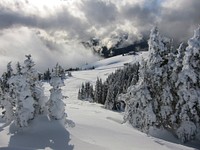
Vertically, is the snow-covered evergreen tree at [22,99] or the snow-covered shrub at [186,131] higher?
the snow-covered evergreen tree at [22,99]

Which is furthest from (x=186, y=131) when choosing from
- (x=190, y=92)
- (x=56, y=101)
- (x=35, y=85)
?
(x=35, y=85)

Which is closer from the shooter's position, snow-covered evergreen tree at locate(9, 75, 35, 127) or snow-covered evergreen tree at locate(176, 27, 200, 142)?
snow-covered evergreen tree at locate(9, 75, 35, 127)

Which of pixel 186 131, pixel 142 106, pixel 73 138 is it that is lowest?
pixel 73 138

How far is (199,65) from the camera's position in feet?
151

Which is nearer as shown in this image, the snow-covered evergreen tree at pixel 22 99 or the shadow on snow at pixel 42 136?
the shadow on snow at pixel 42 136

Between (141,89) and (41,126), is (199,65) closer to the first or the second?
(141,89)

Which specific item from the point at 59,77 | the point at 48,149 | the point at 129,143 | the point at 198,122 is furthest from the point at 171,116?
the point at 48,149

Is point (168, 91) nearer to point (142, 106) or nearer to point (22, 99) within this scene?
point (142, 106)

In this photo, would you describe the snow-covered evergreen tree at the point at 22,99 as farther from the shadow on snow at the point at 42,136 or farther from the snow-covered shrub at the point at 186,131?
the snow-covered shrub at the point at 186,131

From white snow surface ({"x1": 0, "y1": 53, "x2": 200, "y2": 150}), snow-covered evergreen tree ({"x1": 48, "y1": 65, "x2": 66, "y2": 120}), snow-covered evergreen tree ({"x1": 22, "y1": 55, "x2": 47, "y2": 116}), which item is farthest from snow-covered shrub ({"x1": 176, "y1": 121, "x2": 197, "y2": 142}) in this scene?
snow-covered evergreen tree ({"x1": 22, "y1": 55, "x2": 47, "y2": 116})

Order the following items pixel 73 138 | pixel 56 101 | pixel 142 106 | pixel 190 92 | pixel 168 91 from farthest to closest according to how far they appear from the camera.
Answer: pixel 142 106 → pixel 168 91 → pixel 190 92 → pixel 56 101 → pixel 73 138

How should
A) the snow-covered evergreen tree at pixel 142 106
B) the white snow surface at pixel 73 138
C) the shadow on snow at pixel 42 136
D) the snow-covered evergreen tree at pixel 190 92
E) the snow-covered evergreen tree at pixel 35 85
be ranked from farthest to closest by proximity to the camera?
the snow-covered evergreen tree at pixel 142 106 → the snow-covered evergreen tree at pixel 190 92 → the snow-covered evergreen tree at pixel 35 85 → the white snow surface at pixel 73 138 → the shadow on snow at pixel 42 136

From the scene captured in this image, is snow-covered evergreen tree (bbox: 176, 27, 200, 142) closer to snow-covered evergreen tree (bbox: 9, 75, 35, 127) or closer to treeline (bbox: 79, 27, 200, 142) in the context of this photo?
treeline (bbox: 79, 27, 200, 142)

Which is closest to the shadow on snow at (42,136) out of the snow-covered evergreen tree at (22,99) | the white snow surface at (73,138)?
the white snow surface at (73,138)
